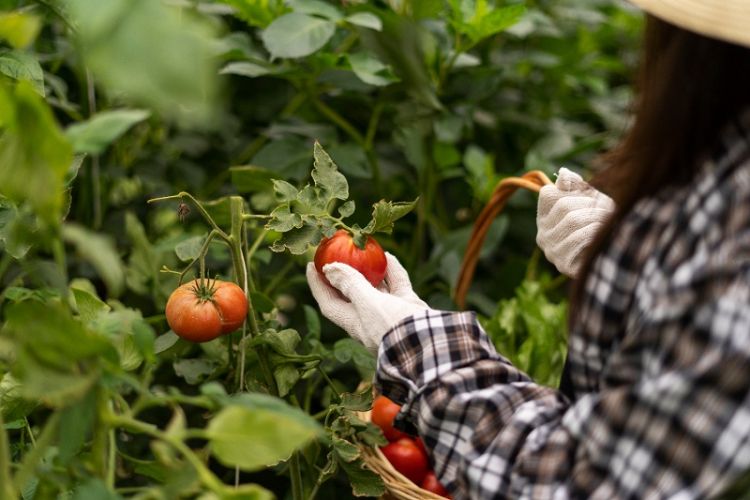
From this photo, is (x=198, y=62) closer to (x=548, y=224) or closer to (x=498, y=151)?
(x=548, y=224)

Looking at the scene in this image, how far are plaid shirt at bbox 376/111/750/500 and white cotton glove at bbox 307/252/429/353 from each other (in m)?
0.15

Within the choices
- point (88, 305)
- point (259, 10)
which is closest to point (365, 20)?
point (259, 10)

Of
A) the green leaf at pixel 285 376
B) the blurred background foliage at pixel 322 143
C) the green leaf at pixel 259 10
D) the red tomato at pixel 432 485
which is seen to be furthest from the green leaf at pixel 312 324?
the green leaf at pixel 259 10

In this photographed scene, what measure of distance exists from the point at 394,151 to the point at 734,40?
3.63 feet

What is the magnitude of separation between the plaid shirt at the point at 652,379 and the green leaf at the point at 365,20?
66cm

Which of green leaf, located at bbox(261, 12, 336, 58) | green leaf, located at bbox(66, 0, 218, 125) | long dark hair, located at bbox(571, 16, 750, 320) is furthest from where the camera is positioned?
green leaf, located at bbox(261, 12, 336, 58)

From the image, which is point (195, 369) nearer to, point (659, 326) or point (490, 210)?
point (490, 210)

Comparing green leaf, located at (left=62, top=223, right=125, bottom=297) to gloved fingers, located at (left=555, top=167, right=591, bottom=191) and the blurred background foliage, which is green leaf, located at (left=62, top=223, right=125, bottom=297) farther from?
gloved fingers, located at (left=555, top=167, right=591, bottom=191)

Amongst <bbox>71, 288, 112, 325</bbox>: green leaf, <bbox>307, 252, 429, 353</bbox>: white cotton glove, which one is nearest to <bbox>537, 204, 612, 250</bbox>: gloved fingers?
<bbox>307, 252, 429, 353</bbox>: white cotton glove

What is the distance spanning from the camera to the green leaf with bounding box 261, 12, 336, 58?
127 cm

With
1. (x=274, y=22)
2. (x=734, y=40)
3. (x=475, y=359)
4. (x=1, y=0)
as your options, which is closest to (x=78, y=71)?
(x=274, y=22)

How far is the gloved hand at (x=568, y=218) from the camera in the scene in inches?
43.5

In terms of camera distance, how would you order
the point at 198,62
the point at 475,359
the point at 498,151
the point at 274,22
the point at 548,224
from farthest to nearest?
1. the point at 498,151
2. the point at 274,22
3. the point at 548,224
4. the point at 475,359
5. the point at 198,62

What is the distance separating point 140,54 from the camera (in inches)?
17.6
